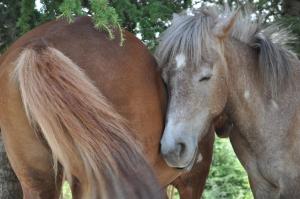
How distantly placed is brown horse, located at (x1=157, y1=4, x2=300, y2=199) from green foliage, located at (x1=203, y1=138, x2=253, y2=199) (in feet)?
9.65

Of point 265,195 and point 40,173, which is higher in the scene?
point 40,173

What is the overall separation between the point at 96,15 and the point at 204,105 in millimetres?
923

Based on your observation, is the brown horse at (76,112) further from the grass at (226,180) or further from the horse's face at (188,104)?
the grass at (226,180)

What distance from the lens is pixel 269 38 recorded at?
11.8ft

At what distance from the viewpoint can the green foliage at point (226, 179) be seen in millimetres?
6527

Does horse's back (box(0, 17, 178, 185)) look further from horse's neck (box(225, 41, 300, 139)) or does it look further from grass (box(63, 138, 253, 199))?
grass (box(63, 138, 253, 199))

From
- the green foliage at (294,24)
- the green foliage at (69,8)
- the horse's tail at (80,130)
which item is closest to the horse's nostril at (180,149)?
the horse's tail at (80,130)

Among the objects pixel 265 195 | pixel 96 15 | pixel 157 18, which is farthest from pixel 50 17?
pixel 265 195

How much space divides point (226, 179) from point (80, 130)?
453 cm

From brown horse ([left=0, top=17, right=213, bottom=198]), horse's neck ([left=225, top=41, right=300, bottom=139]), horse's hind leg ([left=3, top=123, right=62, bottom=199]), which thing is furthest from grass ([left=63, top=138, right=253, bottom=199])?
horse's hind leg ([left=3, top=123, right=62, bottom=199])

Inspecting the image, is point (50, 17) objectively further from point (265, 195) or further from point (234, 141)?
point (265, 195)

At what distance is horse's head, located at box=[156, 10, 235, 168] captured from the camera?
3068mm

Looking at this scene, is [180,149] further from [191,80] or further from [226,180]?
[226,180]

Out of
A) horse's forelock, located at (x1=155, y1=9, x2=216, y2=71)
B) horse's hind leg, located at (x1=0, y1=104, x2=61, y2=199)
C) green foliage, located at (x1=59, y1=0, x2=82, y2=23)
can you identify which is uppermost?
green foliage, located at (x1=59, y1=0, x2=82, y2=23)
